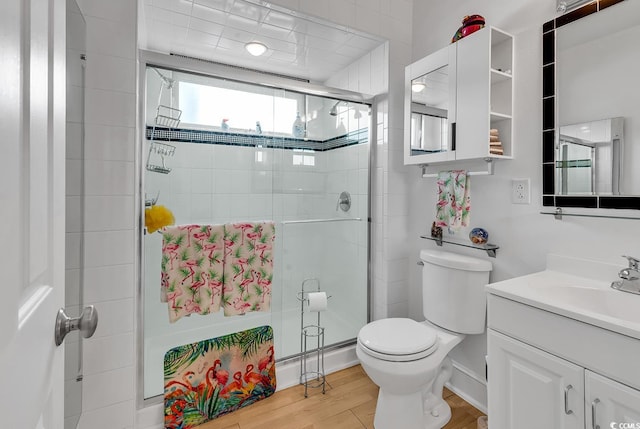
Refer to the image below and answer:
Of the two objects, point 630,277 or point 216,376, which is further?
point 216,376

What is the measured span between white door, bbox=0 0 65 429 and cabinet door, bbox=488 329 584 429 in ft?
4.44

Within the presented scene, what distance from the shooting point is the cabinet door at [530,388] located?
98 cm

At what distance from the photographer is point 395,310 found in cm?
221

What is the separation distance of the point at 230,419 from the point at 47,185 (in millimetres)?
1594

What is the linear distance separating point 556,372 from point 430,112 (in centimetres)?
140

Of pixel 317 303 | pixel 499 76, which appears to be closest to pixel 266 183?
pixel 317 303

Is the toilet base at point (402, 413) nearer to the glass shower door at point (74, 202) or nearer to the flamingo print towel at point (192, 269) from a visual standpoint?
the flamingo print towel at point (192, 269)

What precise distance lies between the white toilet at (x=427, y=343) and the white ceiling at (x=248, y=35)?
1.62 meters

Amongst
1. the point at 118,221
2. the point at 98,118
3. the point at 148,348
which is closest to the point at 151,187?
the point at 118,221

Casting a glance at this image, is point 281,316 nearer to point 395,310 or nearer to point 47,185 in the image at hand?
point 395,310

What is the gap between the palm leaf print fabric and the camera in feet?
5.36

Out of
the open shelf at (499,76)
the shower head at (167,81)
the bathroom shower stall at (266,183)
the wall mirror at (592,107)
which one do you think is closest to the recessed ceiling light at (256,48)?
the bathroom shower stall at (266,183)

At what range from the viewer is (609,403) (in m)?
0.90

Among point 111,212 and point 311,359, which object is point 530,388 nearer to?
point 311,359
